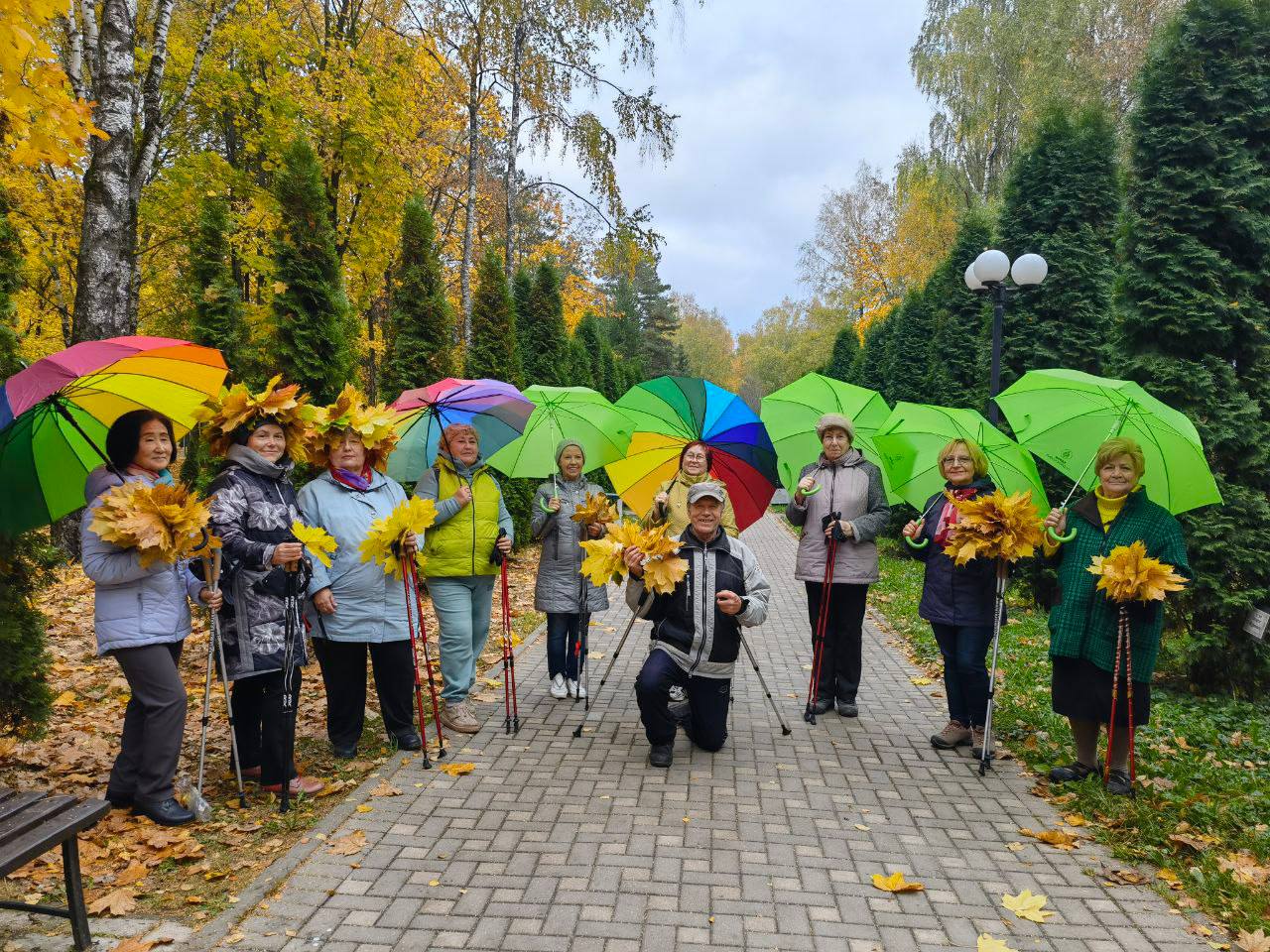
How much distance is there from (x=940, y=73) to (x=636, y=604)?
84.1 feet

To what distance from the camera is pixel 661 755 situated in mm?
4707

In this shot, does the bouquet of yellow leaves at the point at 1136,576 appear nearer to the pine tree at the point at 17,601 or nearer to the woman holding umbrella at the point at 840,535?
the woman holding umbrella at the point at 840,535

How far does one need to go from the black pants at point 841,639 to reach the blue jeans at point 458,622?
2.39m

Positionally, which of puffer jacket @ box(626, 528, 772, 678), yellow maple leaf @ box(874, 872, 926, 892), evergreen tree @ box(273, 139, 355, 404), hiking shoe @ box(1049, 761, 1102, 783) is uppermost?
evergreen tree @ box(273, 139, 355, 404)

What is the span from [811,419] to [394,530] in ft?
10.6

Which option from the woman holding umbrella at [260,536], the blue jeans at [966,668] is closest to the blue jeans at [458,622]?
the woman holding umbrella at [260,536]

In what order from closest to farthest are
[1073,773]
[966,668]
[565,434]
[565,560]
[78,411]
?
[78,411] < [1073,773] < [966,668] < [565,434] < [565,560]

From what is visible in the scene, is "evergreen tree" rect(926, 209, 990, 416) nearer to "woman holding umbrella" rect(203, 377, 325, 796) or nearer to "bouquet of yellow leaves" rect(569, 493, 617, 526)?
"bouquet of yellow leaves" rect(569, 493, 617, 526)

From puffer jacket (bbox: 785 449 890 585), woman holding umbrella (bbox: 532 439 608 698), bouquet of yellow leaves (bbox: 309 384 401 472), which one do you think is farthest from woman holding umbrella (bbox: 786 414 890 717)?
bouquet of yellow leaves (bbox: 309 384 401 472)

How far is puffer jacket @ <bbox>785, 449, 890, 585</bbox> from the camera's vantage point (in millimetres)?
5504

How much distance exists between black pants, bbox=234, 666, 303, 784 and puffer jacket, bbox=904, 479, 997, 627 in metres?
3.87

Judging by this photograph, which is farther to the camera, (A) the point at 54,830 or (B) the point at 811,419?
(B) the point at 811,419

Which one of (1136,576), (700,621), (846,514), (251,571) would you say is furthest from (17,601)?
(1136,576)

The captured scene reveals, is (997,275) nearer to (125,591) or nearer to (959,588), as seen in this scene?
(959,588)
